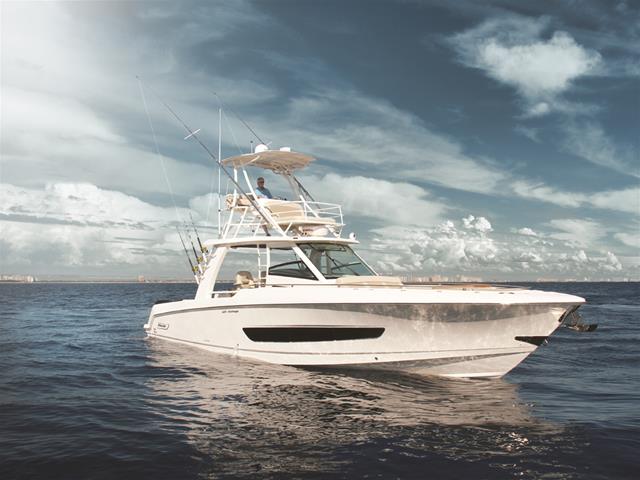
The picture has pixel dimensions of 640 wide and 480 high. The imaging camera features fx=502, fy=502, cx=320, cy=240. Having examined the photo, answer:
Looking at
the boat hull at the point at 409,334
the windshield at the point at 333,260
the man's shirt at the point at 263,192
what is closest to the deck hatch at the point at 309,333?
the boat hull at the point at 409,334

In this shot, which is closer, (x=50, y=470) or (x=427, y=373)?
(x=50, y=470)

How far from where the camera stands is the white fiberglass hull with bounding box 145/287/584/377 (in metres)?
9.02

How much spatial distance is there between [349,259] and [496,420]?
516 centimetres

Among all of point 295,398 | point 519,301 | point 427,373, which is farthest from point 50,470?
point 519,301

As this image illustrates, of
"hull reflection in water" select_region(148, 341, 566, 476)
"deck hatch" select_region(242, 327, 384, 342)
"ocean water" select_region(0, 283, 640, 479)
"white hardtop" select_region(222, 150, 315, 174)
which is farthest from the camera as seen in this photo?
"white hardtop" select_region(222, 150, 315, 174)

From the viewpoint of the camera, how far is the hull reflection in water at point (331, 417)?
241 inches

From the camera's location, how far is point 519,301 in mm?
8773

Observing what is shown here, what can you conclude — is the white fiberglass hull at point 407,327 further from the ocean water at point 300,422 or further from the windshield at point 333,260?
the windshield at point 333,260

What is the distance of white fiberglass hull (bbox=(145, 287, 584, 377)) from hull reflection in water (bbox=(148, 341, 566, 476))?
14.7 inches

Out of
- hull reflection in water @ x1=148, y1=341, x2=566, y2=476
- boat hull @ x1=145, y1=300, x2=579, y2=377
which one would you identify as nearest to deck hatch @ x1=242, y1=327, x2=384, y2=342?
boat hull @ x1=145, y1=300, x2=579, y2=377

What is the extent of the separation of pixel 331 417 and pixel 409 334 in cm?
256

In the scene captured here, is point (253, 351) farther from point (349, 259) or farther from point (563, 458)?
point (563, 458)

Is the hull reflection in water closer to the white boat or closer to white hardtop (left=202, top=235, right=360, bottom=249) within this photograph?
the white boat

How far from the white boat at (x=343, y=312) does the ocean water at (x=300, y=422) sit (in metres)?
0.46
